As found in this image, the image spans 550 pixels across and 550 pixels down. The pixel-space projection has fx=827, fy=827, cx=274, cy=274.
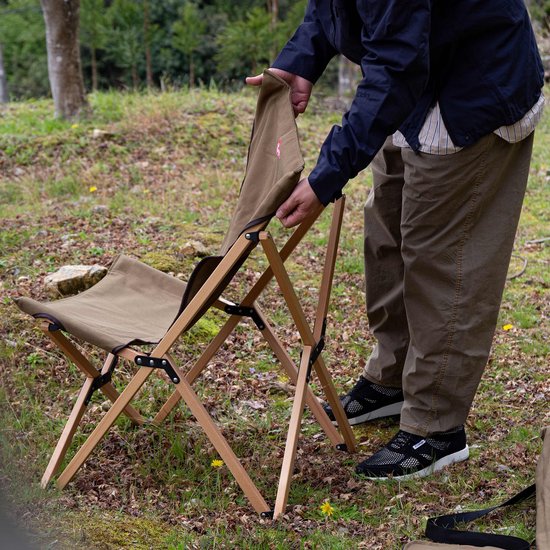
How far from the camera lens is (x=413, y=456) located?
3102mm

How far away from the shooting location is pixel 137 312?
313 cm

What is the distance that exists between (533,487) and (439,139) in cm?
121

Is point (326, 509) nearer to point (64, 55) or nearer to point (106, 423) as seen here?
point (106, 423)

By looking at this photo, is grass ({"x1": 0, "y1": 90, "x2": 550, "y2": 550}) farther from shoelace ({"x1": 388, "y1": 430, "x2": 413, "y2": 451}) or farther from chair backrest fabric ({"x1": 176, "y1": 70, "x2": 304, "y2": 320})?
chair backrest fabric ({"x1": 176, "y1": 70, "x2": 304, "y2": 320})

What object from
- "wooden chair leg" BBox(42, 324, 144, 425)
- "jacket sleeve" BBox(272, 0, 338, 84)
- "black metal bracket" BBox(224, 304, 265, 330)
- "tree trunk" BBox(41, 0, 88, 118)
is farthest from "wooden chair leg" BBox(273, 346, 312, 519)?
"tree trunk" BBox(41, 0, 88, 118)

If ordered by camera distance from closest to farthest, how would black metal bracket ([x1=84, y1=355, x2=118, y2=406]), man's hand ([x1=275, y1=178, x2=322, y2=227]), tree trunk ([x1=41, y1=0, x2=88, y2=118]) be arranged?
man's hand ([x1=275, y1=178, x2=322, y2=227]) < black metal bracket ([x1=84, y1=355, x2=118, y2=406]) < tree trunk ([x1=41, y1=0, x2=88, y2=118])

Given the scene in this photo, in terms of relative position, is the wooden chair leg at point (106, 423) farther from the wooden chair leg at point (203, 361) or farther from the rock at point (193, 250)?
the rock at point (193, 250)

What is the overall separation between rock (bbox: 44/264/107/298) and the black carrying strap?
2347mm

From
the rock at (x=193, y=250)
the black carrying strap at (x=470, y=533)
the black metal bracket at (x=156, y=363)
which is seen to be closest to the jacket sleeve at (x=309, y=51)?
the black metal bracket at (x=156, y=363)

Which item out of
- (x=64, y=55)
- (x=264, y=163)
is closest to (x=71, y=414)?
(x=264, y=163)

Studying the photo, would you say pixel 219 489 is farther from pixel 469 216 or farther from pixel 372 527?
pixel 469 216

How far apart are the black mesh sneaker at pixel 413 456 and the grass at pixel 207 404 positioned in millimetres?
54

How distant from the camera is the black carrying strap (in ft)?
8.36

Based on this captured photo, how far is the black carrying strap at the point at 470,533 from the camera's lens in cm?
255
